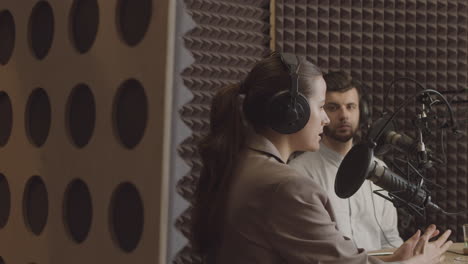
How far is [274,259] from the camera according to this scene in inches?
54.8

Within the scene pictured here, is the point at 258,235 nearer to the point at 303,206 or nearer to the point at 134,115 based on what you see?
the point at 303,206

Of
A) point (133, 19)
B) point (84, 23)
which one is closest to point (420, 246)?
point (133, 19)

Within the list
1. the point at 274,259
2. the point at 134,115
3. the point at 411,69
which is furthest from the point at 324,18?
the point at 274,259

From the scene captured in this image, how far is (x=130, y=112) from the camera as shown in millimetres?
1983

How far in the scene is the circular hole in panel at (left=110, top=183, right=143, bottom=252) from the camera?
1963mm

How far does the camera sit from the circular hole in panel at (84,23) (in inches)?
84.0

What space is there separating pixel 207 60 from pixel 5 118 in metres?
0.85

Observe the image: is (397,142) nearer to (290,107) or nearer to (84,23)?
(290,107)

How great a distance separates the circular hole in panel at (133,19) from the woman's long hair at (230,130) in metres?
0.49

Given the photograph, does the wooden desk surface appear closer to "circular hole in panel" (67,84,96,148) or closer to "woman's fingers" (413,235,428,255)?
"woman's fingers" (413,235,428,255)

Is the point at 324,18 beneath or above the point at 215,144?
above

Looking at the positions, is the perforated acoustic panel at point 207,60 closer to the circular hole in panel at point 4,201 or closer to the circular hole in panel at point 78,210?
the circular hole in panel at point 78,210

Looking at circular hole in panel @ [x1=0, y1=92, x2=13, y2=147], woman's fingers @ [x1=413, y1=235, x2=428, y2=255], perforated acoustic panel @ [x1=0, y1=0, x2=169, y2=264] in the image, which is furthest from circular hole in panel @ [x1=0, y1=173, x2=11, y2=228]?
woman's fingers @ [x1=413, y1=235, x2=428, y2=255]

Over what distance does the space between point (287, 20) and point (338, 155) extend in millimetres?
705
